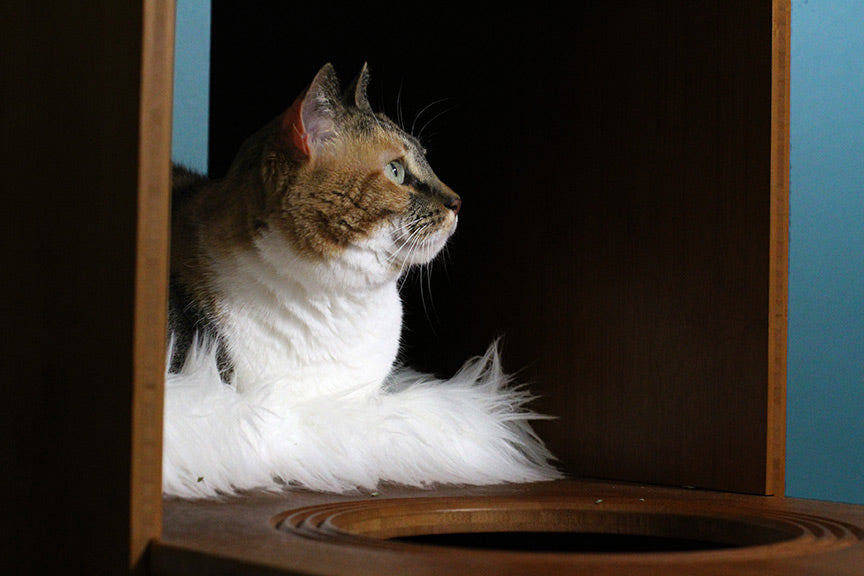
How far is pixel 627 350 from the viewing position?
105 centimetres

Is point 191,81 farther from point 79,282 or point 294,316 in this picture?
point 79,282

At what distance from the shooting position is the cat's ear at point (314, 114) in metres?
1.05

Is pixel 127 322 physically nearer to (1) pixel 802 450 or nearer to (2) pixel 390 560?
(2) pixel 390 560

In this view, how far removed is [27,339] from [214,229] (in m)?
0.53

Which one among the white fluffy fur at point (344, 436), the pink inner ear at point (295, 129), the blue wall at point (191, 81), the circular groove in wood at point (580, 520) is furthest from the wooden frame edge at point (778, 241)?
the blue wall at point (191, 81)

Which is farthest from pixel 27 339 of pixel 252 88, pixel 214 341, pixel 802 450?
pixel 802 450

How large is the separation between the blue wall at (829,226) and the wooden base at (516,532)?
884mm

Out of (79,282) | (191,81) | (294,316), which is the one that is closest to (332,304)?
(294,316)

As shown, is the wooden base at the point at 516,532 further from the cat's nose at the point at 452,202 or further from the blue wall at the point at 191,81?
the blue wall at the point at 191,81

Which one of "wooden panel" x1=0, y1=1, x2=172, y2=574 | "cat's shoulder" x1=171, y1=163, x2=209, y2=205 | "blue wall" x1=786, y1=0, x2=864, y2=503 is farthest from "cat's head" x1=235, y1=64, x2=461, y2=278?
"blue wall" x1=786, y1=0, x2=864, y2=503

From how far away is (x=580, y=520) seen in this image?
81 centimetres

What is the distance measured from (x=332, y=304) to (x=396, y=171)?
18cm

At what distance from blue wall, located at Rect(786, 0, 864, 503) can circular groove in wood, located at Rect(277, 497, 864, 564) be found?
3.30ft

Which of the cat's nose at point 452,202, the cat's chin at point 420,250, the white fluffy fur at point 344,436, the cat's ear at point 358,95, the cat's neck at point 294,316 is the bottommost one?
the white fluffy fur at point 344,436
